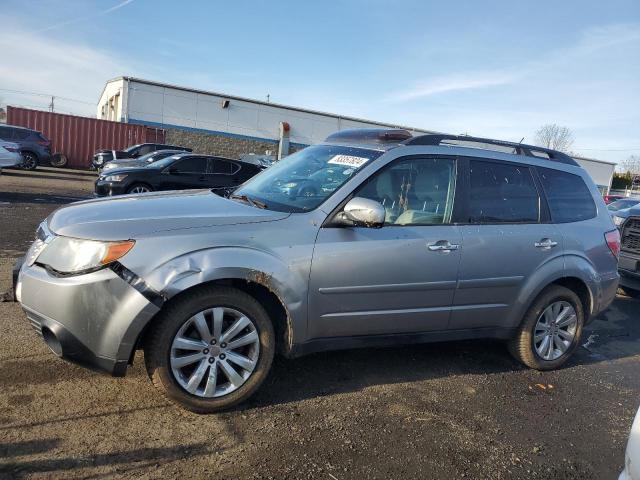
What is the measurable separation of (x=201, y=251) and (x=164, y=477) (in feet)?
4.10

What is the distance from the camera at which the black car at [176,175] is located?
12.3 m

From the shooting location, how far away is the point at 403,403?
374 cm

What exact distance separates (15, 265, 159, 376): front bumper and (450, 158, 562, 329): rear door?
2.36 m

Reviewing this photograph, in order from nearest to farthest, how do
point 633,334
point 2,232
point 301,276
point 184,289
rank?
1. point 184,289
2. point 301,276
3. point 633,334
4. point 2,232

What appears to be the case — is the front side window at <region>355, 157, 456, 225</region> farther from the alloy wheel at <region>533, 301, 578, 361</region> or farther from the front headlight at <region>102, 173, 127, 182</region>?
the front headlight at <region>102, 173, 127, 182</region>

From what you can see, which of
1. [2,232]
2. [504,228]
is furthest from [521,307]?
[2,232]

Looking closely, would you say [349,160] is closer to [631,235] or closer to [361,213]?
[361,213]

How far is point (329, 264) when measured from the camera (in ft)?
11.4

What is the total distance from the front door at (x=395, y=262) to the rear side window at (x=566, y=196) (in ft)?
3.66

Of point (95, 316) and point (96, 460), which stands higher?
point (95, 316)

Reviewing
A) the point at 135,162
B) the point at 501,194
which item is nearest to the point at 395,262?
the point at 501,194

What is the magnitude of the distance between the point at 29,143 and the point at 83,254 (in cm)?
2137

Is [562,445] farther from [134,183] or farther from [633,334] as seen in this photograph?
[134,183]

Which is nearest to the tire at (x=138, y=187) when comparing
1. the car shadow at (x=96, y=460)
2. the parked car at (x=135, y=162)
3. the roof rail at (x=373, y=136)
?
the parked car at (x=135, y=162)
